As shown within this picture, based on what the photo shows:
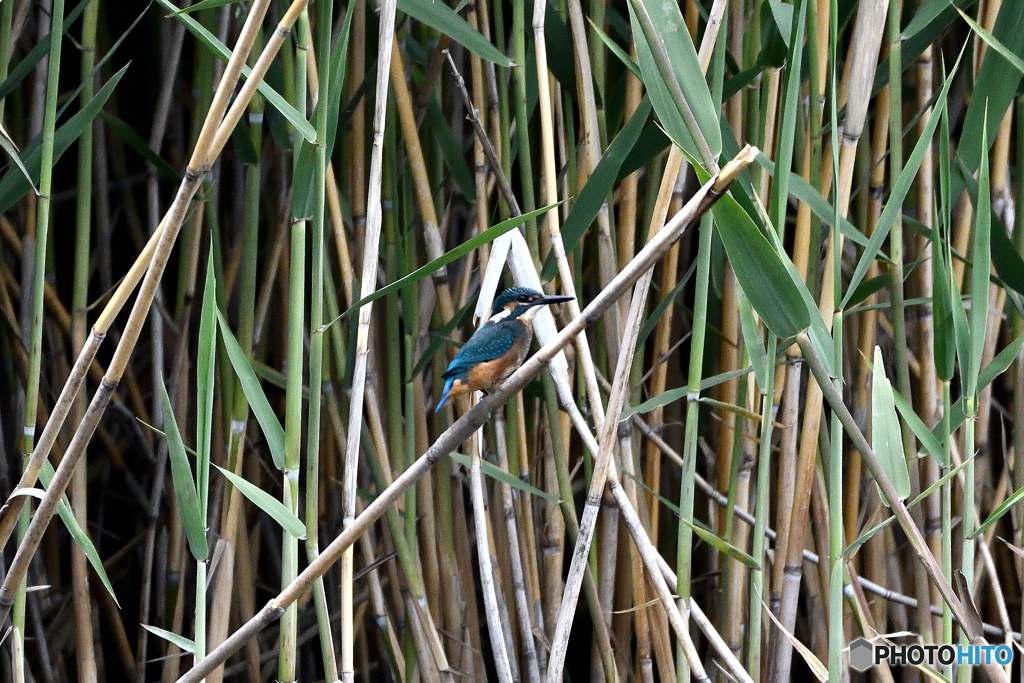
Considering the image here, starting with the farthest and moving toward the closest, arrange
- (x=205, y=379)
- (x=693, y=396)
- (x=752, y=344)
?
(x=693, y=396), (x=752, y=344), (x=205, y=379)

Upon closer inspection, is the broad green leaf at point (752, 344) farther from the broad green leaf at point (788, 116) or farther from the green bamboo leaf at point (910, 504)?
the green bamboo leaf at point (910, 504)

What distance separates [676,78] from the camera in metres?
1.05

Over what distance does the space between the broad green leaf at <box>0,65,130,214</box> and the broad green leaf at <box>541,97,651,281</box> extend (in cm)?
73

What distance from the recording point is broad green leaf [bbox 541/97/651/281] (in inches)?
54.8

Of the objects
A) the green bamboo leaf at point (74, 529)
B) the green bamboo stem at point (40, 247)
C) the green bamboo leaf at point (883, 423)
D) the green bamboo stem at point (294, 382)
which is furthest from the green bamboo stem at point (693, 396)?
the green bamboo stem at point (40, 247)

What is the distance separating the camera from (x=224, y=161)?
93.2 inches

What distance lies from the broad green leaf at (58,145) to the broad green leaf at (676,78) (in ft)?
2.62

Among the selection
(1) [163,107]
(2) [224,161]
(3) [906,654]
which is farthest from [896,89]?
(2) [224,161]

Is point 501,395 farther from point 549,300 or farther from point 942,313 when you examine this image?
point 942,313

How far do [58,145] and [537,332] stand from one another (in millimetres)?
832

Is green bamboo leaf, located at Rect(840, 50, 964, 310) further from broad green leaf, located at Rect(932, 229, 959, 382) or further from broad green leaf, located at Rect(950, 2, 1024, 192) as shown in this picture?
broad green leaf, located at Rect(950, 2, 1024, 192)

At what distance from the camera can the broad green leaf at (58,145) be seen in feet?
4.51

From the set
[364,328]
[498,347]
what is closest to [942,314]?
[498,347]

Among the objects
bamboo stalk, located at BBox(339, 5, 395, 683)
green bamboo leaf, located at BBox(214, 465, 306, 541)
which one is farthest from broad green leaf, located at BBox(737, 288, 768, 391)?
green bamboo leaf, located at BBox(214, 465, 306, 541)
